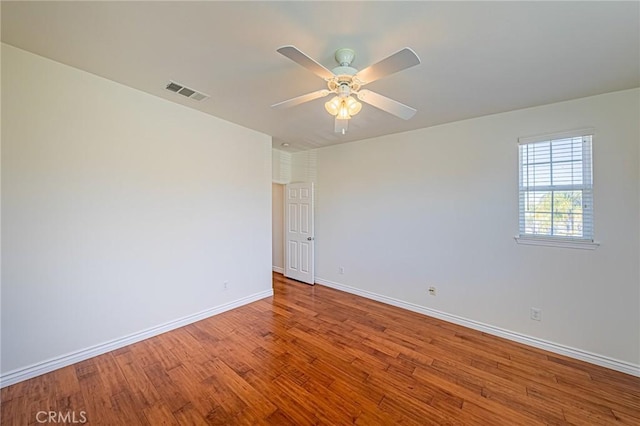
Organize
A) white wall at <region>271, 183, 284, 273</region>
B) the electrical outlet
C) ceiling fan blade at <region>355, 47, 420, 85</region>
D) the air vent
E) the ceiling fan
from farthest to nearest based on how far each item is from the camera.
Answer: white wall at <region>271, 183, 284, 273</region> < the electrical outlet < the air vent < the ceiling fan < ceiling fan blade at <region>355, 47, 420, 85</region>

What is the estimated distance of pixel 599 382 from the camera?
7.36ft

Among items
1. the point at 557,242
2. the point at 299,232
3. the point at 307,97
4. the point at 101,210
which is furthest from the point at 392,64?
the point at 299,232

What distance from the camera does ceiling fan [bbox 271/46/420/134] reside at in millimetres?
1479

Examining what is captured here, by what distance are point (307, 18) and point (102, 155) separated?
236 cm

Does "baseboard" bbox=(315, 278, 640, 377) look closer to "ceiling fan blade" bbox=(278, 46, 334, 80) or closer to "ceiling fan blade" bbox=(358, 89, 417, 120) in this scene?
"ceiling fan blade" bbox=(358, 89, 417, 120)

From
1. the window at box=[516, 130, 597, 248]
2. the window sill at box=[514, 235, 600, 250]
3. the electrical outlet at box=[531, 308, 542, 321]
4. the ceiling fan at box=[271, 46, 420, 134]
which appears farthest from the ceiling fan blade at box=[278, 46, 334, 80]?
the electrical outlet at box=[531, 308, 542, 321]

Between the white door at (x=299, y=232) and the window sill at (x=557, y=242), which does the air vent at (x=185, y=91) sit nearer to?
the white door at (x=299, y=232)

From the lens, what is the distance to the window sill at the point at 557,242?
255cm

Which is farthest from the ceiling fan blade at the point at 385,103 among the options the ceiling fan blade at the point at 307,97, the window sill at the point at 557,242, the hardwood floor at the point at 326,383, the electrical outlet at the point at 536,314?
the electrical outlet at the point at 536,314

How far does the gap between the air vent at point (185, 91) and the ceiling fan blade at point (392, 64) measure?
6.12 ft

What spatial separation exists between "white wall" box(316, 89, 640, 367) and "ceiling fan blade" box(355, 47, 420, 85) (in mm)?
2241

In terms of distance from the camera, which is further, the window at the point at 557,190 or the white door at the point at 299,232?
the white door at the point at 299,232

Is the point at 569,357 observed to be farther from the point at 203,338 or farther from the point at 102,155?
the point at 102,155

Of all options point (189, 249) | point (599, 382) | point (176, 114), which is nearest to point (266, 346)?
point (189, 249)
